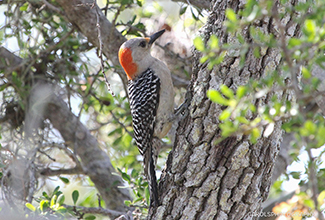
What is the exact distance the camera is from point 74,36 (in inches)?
187

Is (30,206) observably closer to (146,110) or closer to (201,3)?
(146,110)

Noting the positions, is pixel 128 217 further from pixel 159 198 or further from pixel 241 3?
pixel 241 3

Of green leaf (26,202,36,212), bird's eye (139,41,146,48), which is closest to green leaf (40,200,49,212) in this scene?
green leaf (26,202,36,212)

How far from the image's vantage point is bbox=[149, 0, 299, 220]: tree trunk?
8.67 ft

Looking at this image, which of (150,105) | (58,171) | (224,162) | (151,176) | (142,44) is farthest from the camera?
(58,171)

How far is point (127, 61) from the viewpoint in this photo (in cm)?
418

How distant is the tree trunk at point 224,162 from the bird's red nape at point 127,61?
151 cm

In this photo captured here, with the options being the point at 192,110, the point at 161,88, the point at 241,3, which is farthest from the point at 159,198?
the point at 241,3

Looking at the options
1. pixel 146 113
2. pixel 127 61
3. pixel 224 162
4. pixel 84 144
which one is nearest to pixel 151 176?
pixel 146 113

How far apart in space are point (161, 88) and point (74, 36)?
166 cm

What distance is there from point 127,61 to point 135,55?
0.13 meters

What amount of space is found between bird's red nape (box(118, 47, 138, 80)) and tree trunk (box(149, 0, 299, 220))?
1511mm

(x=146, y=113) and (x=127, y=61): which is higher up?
(x=127, y=61)

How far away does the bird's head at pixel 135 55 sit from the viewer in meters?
4.12
